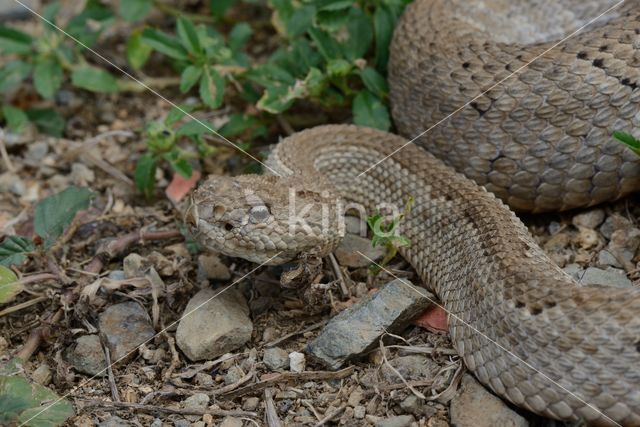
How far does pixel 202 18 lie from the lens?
309 inches

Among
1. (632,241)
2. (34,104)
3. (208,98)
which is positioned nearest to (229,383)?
(208,98)

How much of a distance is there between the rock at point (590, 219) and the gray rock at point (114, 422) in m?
3.24

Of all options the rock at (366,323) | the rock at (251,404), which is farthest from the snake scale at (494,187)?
the rock at (251,404)

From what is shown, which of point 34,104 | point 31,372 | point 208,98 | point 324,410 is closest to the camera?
point 324,410

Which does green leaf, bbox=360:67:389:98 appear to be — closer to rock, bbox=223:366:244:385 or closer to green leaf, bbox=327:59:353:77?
green leaf, bbox=327:59:353:77

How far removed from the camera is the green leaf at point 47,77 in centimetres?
691

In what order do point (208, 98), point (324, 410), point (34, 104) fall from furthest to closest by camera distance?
point (34, 104) < point (208, 98) < point (324, 410)

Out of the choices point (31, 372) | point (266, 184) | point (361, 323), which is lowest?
point (31, 372)

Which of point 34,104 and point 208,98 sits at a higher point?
point 208,98

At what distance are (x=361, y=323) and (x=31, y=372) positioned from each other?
204cm

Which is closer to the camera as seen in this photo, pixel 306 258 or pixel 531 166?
pixel 306 258

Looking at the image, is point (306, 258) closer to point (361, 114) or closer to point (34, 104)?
point (361, 114)

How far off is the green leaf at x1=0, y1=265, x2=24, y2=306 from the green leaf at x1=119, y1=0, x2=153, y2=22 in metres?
2.96

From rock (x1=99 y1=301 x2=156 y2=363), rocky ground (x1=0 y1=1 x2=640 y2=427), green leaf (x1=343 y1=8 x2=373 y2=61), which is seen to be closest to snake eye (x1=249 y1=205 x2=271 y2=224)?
rocky ground (x1=0 y1=1 x2=640 y2=427)
